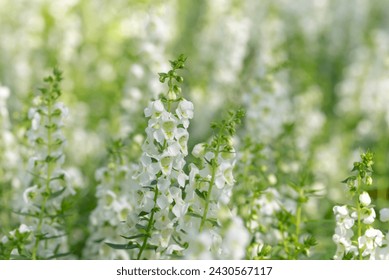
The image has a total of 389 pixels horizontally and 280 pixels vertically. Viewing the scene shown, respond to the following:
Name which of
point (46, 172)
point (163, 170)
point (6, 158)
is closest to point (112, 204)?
point (46, 172)

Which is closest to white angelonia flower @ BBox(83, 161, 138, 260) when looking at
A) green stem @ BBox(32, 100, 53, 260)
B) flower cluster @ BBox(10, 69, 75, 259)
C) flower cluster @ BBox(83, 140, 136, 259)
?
flower cluster @ BBox(83, 140, 136, 259)

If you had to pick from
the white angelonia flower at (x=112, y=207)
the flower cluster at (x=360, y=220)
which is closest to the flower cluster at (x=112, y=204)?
the white angelonia flower at (x=112, y=207)

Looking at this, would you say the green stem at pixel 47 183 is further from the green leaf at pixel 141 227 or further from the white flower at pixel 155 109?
the white flower at pixel 155 109

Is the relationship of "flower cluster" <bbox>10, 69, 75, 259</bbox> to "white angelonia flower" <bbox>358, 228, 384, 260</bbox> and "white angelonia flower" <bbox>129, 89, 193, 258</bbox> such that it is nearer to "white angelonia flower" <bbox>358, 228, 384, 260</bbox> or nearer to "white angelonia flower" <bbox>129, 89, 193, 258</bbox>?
"white angelonia flower" <bbox>129, 89, 193, 258</bbox>

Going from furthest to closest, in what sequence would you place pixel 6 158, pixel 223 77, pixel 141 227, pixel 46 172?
pixel 223 77
pixel 6 158
pixel 46 172
pixel 141 227

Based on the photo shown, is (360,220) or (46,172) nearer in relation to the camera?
(360,220)

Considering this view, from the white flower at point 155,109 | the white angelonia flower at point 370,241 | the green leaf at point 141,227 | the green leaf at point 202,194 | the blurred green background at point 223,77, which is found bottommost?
the white angelonia flower at point 370,241

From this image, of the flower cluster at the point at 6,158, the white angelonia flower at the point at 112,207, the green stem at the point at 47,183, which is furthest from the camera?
the flower cluster at the point at 6,158

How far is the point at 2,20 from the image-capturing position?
31.1ft

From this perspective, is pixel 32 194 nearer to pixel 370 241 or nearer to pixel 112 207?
pixel 112 207

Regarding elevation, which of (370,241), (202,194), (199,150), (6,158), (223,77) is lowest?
(370,241)

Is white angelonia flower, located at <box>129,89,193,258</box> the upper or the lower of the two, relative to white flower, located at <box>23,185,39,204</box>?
lower

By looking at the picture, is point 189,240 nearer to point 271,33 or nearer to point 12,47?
point 271,33
